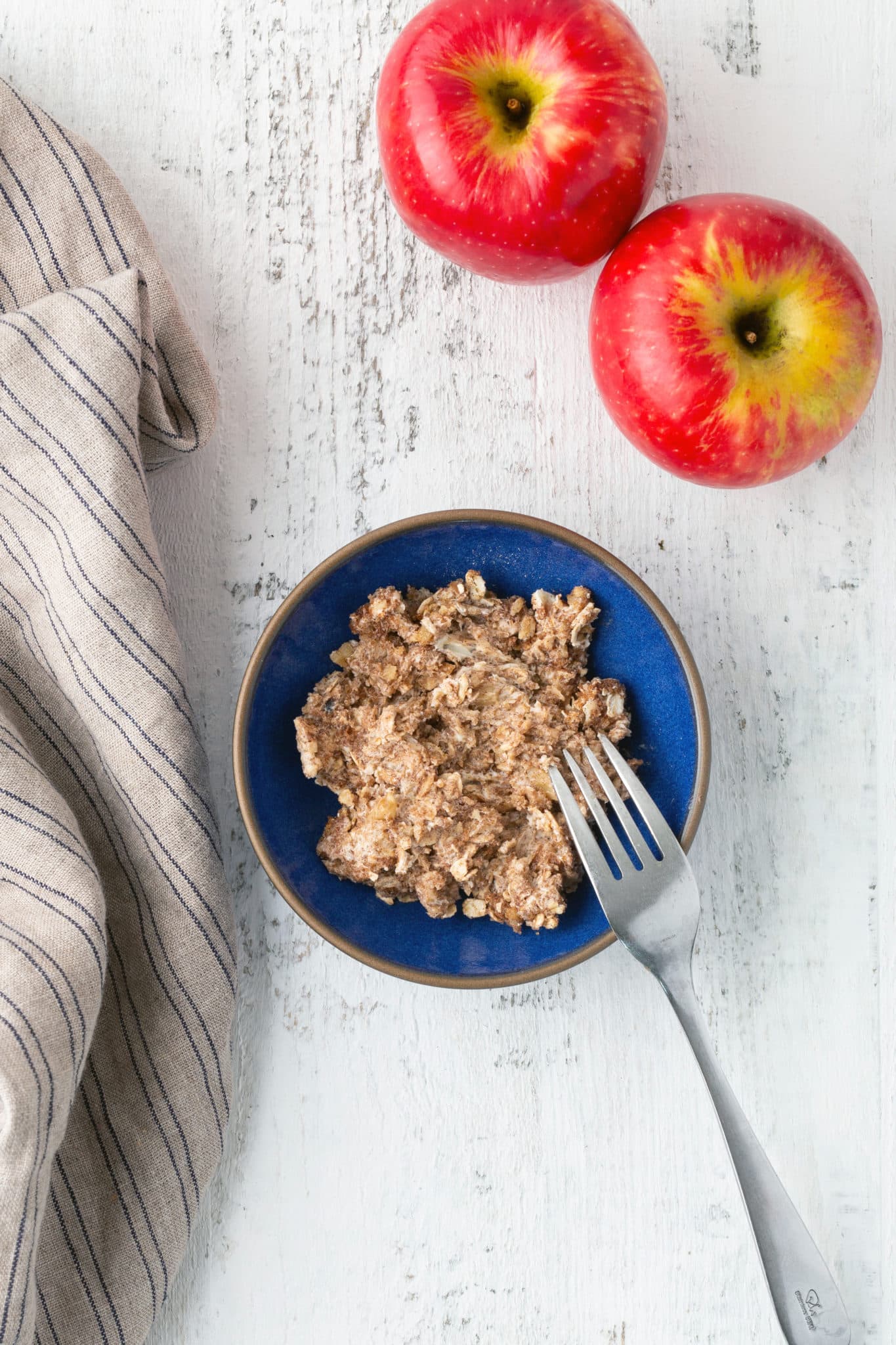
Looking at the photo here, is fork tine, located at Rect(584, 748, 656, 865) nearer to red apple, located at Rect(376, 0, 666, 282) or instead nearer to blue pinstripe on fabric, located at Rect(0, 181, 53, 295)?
red apple, located at Rect(376, 0, 666, 282)

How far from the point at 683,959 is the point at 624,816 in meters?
0.12

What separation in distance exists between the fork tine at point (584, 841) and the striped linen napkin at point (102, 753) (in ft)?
0.89

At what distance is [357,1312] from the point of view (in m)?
0.91

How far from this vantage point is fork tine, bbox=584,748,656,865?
82 centimetres

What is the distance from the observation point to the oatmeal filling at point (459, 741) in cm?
83

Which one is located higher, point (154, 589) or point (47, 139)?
point (47, 139)

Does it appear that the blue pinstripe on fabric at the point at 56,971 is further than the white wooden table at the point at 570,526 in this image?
No

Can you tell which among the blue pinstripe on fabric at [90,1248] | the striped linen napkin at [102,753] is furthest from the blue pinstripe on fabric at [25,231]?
the blue pinstripe on fabric at [90,1248]

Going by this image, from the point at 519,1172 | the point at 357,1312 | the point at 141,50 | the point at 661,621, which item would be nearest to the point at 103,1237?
the point at 357,1312

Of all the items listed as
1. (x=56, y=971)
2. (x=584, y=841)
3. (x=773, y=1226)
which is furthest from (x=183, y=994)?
(x=773, y=1226)

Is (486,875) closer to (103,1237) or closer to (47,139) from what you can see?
(103,1237)

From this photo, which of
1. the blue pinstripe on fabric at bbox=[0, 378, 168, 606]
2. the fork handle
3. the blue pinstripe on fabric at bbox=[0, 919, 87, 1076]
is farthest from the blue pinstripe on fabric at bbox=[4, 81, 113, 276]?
the fork handle

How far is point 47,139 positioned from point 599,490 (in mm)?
508

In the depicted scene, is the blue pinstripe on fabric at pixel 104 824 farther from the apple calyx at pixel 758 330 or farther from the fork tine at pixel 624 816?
the apple calyx at pixel 758 330
